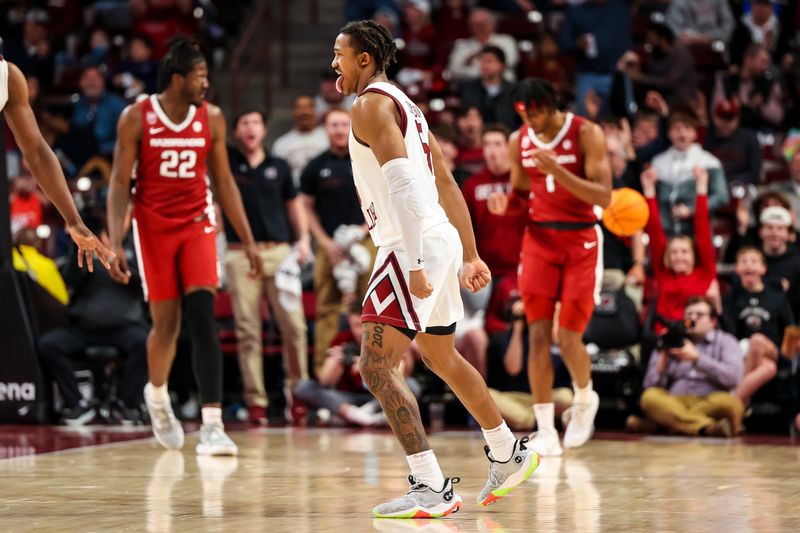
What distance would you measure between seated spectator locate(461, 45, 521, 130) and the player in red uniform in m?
5.22

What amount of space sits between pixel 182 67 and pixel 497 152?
3.30m

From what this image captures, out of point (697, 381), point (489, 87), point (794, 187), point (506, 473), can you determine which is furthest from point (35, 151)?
point (489, 87)

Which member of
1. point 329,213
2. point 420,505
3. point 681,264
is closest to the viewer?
point 420,505

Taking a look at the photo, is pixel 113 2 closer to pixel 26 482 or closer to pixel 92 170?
pixel 92 170

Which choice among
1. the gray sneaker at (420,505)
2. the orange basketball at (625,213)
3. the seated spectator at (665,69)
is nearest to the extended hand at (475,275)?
the gray sneaker at (420,505)

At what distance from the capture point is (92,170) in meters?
12.5

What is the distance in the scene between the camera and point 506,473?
573 cm

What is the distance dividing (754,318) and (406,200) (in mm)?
5417

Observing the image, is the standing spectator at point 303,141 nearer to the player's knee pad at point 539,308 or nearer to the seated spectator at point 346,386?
the seated spectator at point 346,386

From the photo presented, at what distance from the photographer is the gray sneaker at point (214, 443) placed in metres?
7.83

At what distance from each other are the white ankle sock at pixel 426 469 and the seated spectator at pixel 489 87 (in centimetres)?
773

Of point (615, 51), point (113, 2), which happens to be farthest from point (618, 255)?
point (113, 2)

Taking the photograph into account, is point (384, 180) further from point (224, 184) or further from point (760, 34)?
point (760, 34)

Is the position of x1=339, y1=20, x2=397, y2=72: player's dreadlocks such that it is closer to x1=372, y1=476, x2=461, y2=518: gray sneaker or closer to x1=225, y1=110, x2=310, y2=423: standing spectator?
x1=372, y1=476, x2=461, y2=518: gray sneaker
